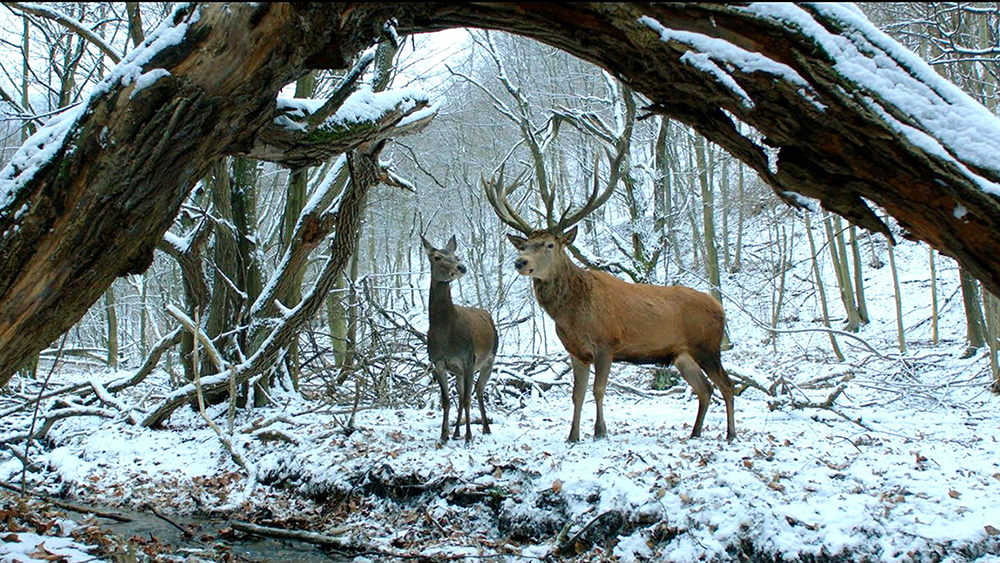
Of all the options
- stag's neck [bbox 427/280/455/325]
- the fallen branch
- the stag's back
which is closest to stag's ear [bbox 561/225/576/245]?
the stag's back

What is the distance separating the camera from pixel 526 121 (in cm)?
1289

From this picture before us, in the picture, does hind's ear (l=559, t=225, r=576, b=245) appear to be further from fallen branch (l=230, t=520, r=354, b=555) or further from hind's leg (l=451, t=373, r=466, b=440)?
fallen branch (l=230, t=520, r=354, b=555)

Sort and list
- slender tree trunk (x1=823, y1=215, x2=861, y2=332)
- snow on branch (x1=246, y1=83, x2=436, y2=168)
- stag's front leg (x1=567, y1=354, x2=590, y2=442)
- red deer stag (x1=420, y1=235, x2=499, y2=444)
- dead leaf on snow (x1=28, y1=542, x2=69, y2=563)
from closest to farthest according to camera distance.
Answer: dead leaf on snow (x1=28, y1=542, x2=69, y2=563), snow on branch (x1=246, y1=83, x2=436, y2=168), stag's front leg (x1=567, y1=354, x2=590, y2=442), red deer stag (x1=420, y1=235, x2=499, y2=444), slender tree trunk (x1=823, y1=215, x2=861, y2=332)

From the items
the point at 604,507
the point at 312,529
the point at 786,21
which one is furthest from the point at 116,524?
the point at 786,21

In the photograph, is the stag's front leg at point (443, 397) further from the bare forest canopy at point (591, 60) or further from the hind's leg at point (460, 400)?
the bare forest canopy at point (591, 60)

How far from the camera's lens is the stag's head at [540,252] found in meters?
6.98

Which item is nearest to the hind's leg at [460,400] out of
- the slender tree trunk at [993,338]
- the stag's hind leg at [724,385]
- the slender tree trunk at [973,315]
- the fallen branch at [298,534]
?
the fallen branch at [298,534]

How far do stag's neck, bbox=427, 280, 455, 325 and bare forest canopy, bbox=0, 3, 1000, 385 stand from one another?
13.8 feet

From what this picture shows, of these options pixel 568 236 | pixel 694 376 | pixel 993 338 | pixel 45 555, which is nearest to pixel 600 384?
pixel 694 376

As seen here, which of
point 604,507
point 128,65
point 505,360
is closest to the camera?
point 128,65

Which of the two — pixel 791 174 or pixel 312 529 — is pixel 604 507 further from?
pixel 791 174

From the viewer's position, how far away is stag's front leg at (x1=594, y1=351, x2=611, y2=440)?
6758mm

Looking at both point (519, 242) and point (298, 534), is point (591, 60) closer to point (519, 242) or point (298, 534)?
point (298, 534)

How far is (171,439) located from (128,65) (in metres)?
5.76
